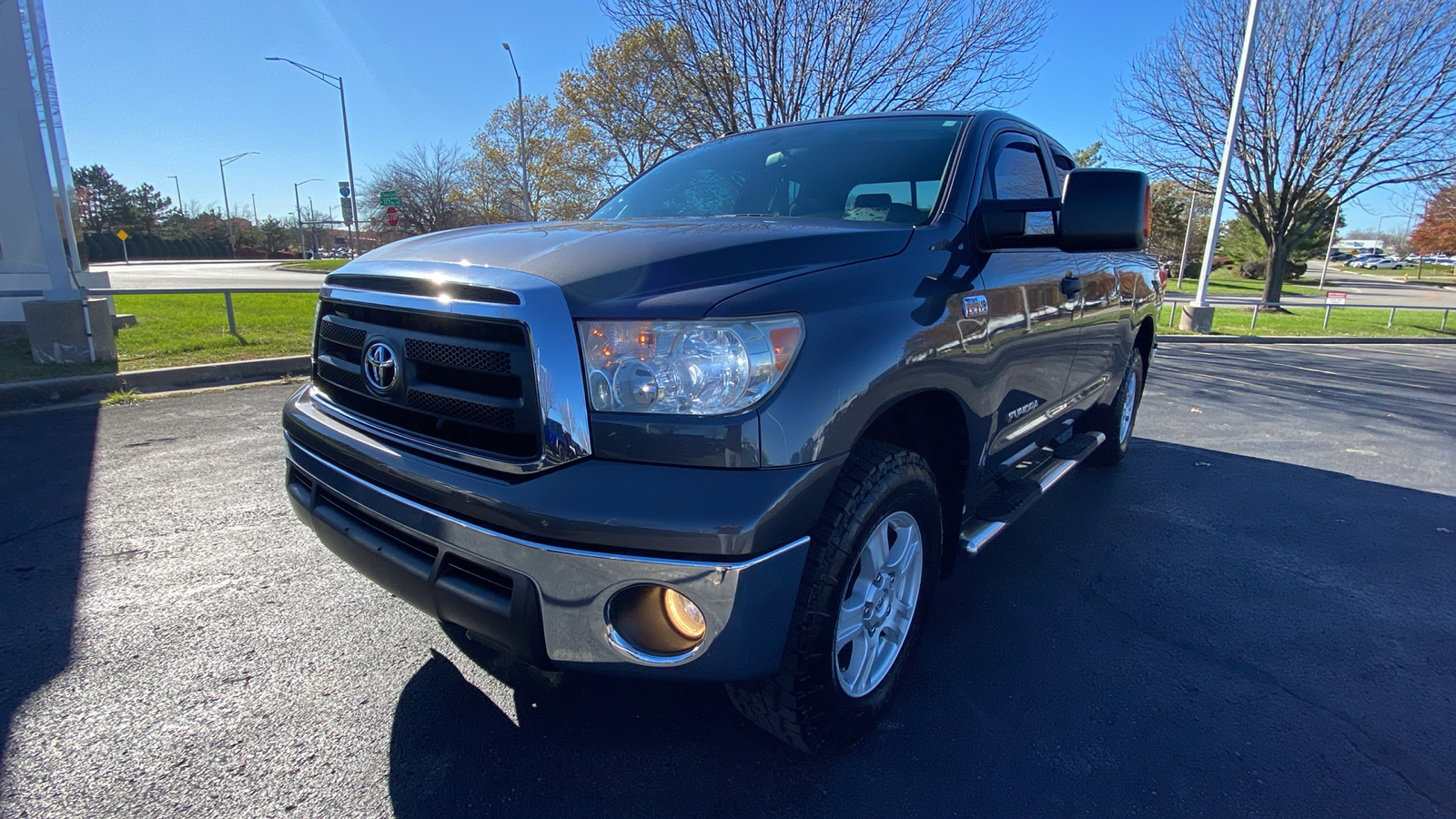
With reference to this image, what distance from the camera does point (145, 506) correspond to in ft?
12.5

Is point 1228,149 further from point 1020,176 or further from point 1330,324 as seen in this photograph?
point 1020,176

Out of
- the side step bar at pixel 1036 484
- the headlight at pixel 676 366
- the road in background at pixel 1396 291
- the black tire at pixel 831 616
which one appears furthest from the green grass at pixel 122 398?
the road in background at pixel 1396 291

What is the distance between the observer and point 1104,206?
233cm

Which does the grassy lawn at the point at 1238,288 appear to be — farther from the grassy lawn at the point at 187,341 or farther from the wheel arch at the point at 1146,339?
the grassy lawn at the point at 187,341

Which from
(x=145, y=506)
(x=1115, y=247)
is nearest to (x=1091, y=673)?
(x=1115, y=247)

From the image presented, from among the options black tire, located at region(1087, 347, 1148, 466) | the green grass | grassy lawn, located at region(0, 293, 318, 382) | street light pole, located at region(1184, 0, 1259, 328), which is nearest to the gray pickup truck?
black tire, located at region(1087, 347, 1148, 466)

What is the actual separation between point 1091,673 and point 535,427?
7.01ft

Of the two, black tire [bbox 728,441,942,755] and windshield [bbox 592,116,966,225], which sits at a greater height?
windshield [bbox 592,116,966,225]

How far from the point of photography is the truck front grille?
65.9 inches

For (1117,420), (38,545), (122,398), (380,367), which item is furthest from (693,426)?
(122,398)

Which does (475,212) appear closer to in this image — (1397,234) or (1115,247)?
(1115,247)

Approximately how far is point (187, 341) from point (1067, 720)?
999cm

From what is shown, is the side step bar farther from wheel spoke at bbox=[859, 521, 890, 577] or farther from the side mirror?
the side mirror

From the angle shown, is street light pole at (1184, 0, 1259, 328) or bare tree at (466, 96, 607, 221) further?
bare tree at (466, 96, 607, 221)
